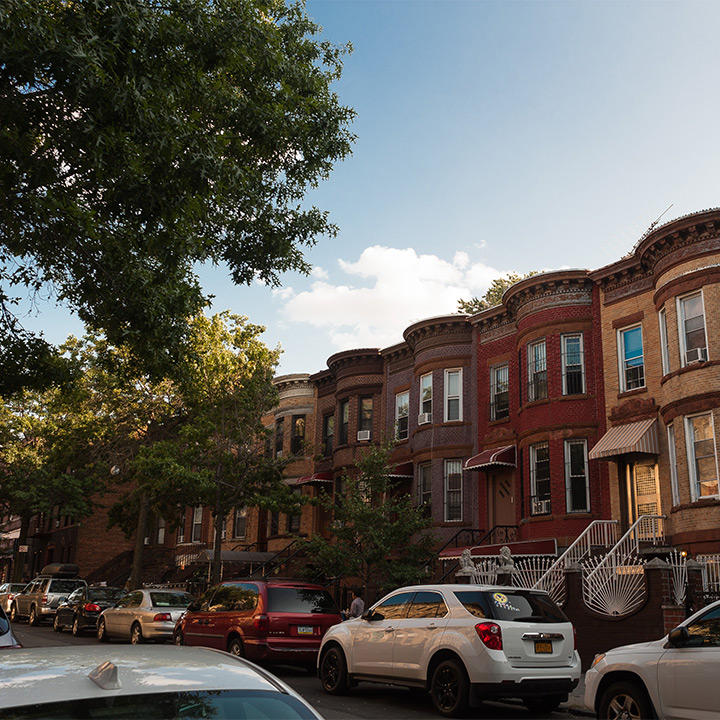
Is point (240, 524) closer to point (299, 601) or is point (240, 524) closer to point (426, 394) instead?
point (426, 394)

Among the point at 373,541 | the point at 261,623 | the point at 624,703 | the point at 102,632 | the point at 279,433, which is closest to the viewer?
the point at 624,703

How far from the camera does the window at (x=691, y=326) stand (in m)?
20.6

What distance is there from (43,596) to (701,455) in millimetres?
24526

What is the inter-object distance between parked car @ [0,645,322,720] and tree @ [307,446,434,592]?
1842cm

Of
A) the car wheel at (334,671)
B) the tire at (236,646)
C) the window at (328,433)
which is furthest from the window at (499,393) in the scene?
the car wheel at (334,671)

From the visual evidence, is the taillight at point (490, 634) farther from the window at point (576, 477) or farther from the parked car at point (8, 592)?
the parked car at point (8, 592)

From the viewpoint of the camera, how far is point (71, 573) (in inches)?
1914

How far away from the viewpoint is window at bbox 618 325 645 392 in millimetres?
22906

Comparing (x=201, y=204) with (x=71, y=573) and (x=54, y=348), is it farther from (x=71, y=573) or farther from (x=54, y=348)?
(x=71, y=573)

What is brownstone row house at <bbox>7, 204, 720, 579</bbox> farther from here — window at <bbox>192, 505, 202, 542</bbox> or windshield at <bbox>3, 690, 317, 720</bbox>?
windshield at <bbox>3, 690, 317, 720</bbox>

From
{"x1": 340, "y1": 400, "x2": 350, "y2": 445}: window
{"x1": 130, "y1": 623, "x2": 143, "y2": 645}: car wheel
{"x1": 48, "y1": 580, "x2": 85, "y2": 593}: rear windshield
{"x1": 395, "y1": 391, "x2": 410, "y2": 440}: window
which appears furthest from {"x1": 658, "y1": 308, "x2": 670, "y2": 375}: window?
{"x1": 48, "y1": 580, "x2": 85, "y2": 593}: rear windshield

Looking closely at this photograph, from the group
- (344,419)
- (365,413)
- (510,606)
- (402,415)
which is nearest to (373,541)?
(402,415)

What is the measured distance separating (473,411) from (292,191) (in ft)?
47.1

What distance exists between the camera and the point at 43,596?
31.6 meters
